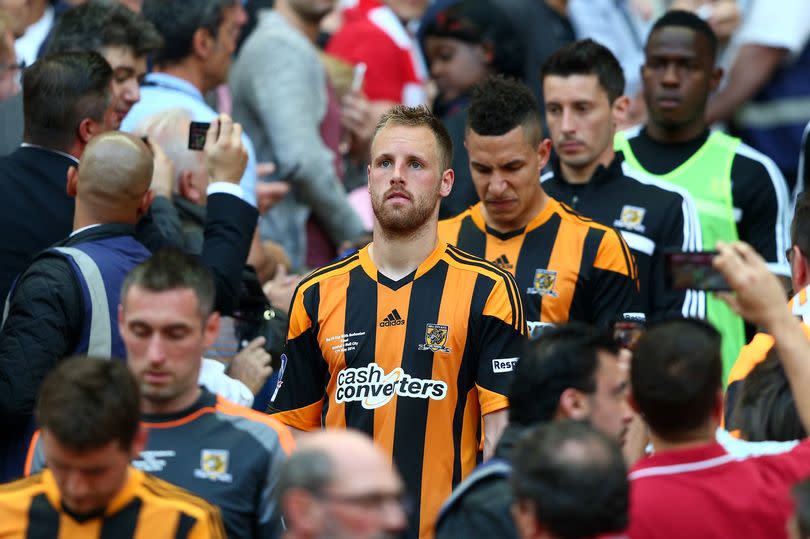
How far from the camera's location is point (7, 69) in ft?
25.3

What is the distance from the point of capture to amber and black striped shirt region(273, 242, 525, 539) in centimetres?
589

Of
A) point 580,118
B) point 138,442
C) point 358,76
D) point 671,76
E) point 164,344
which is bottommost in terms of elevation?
point 138,442

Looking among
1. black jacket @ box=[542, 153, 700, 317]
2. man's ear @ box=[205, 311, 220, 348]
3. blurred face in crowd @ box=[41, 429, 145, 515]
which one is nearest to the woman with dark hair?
black jacket @ box=[542, 153, 700, 317]

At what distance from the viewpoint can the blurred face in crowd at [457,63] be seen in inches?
396

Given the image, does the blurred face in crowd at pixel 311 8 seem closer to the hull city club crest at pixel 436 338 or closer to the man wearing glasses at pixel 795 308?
the hull city club crest at pixel 436 338

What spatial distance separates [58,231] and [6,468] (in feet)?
3.87

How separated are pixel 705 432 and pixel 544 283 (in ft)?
7.50

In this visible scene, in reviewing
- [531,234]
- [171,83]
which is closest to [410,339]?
A: [531,234]

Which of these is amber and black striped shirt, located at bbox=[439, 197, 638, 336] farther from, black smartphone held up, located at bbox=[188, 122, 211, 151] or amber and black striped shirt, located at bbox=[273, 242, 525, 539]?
black smartphone held up, located at bbox=[188, 122, 211, 151]

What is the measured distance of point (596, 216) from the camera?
774 centimetres

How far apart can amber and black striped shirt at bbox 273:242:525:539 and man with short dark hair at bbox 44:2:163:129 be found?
2403mm

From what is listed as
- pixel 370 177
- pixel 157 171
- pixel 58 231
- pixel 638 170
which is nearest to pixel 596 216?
pixel 638 170

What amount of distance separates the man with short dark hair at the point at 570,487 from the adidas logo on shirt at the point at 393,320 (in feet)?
6.71

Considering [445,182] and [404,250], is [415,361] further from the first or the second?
[445,182]
